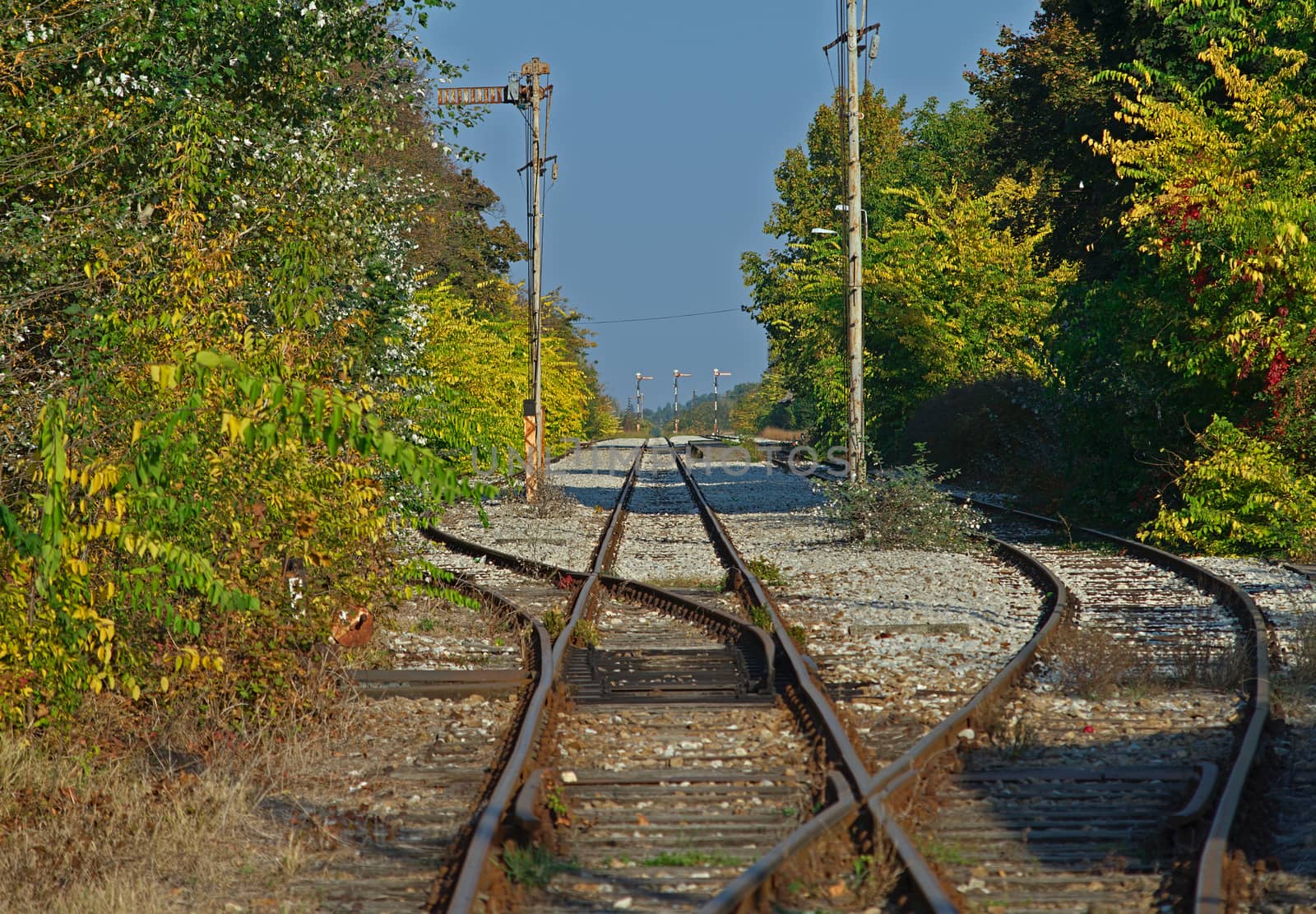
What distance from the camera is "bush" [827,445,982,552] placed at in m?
19.6

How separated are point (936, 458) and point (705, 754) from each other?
31103 millimetres

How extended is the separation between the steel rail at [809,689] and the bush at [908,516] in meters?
3.11

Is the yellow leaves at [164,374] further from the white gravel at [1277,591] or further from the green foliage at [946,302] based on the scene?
the green foliage at [946,302]

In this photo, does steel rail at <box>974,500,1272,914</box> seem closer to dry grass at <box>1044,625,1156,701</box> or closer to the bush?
dry grass at <box>1044,625,1156,701</box>

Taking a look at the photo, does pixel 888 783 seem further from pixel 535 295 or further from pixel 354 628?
pixel 535 295

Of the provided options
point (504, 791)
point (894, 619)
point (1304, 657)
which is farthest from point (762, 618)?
point (504, 791)

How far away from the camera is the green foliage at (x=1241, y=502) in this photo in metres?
17.2

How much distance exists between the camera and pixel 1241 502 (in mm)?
17656

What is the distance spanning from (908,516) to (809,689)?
1164 centimetres

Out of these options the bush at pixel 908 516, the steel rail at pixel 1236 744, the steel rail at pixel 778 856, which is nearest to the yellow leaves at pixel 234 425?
the steel rail at pixel 778 856

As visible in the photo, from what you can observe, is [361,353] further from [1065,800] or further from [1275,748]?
[1275,748]

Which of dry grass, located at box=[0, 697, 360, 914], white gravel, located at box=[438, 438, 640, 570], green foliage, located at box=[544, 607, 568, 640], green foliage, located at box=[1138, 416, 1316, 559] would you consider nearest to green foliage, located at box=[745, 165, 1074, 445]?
white gravel, located at box=[438, 438, 640, 570]

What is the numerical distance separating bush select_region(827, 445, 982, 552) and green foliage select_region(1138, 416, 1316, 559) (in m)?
2.85

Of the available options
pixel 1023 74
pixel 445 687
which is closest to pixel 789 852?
pixel 445 687
